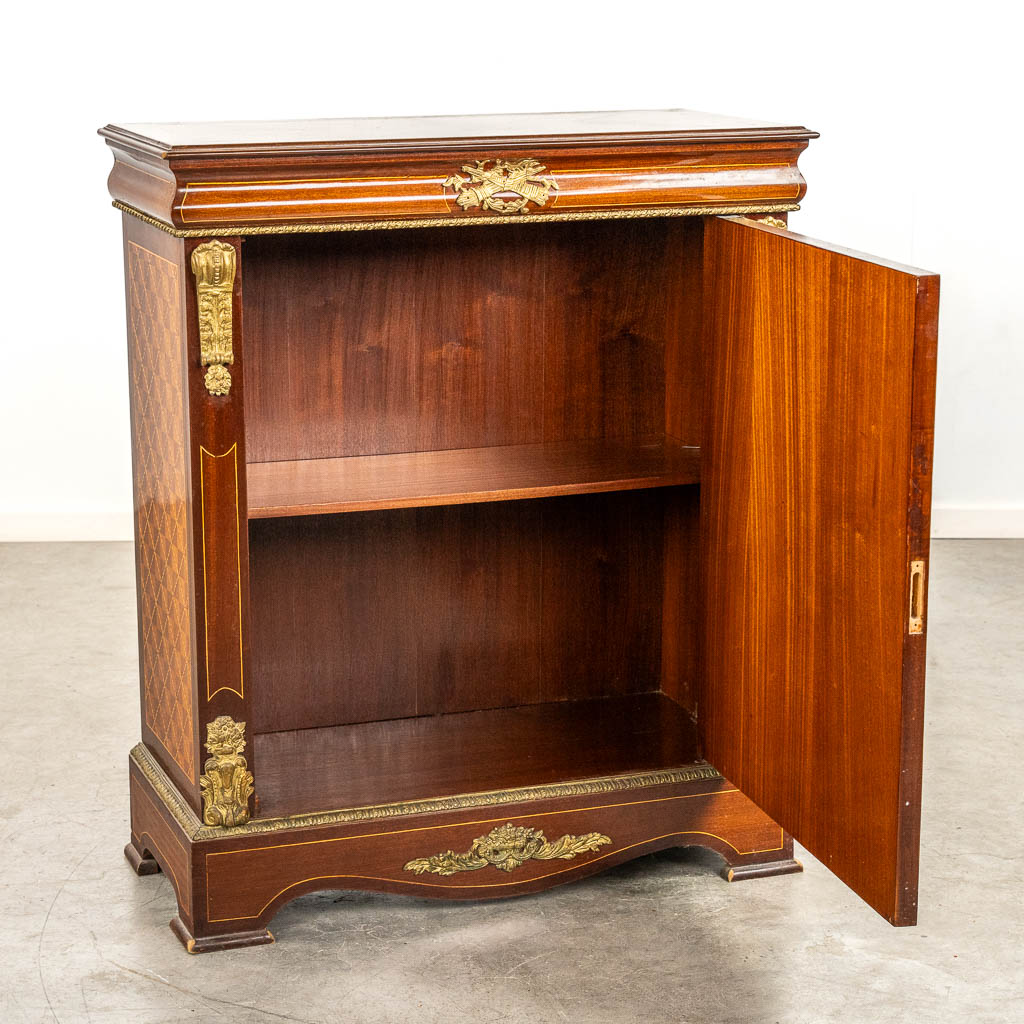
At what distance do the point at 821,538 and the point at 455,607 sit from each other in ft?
3.68

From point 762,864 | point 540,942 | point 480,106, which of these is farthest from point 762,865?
point 480,106

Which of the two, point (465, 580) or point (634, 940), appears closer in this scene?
point (634, 940)

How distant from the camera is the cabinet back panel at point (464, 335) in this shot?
3.18m

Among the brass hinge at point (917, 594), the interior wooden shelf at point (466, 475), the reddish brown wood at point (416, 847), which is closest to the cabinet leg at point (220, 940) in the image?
the reddish brown wood at point (416, 847)

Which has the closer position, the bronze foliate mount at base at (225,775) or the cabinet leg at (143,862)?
the bronze foliate mount at base at (225,775)

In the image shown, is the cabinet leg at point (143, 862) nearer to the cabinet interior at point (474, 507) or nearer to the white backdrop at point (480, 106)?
the cabinet interior at point (474, 507)

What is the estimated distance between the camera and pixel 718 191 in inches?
114

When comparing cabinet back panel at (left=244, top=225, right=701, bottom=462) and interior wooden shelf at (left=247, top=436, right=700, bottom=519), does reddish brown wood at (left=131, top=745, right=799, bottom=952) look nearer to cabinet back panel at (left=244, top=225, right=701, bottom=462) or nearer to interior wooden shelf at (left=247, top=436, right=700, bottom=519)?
interior wooden shelf at (left=247, top=436, right=700, bottom=519)

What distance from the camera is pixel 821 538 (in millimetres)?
2537

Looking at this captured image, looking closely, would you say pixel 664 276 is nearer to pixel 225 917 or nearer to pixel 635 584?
pixel 635 584

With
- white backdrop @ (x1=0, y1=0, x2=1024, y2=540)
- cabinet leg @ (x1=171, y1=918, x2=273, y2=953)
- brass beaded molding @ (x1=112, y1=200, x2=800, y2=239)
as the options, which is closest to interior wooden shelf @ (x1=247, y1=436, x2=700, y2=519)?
brass beaded molding @ (x1=112, y1=200, x2=800, y2=239)

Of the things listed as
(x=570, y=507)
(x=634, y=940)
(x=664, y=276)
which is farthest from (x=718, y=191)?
(x=634, y=940)

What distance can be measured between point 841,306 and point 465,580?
1.28 m

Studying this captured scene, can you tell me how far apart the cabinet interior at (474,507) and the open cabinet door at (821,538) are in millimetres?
259
